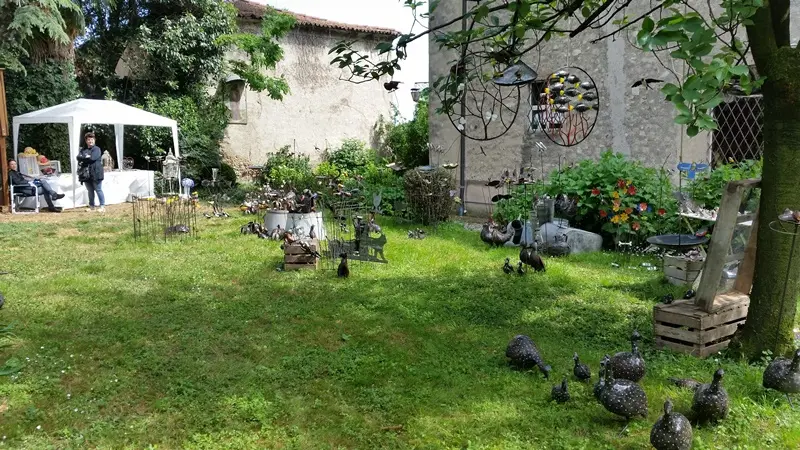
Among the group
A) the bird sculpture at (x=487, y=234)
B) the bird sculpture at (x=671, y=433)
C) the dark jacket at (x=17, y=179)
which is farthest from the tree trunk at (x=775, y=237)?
the dark jacket at (x=17, y=179)

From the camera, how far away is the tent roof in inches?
509

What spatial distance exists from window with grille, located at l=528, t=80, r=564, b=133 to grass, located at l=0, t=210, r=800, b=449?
3.66 meters

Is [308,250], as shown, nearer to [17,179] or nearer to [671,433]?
[671,433]

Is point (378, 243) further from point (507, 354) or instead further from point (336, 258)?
point (507, 354)

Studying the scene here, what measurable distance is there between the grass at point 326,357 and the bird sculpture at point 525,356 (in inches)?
3.2

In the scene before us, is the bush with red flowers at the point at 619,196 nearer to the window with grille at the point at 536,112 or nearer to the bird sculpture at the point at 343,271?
the window with grille at the point at 536,112

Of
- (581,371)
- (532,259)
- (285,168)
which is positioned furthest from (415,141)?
(581,371)

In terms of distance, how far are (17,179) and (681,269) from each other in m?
12.1

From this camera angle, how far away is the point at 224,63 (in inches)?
707

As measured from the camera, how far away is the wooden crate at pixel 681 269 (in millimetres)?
6391

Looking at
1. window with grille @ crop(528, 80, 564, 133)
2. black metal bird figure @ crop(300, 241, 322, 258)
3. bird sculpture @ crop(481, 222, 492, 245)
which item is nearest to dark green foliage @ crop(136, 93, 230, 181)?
window with grille @ crop(528, 80, 564, 133)

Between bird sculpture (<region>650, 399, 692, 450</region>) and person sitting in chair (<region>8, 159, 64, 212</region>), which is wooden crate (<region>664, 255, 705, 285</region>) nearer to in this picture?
bird sculpture (<region>650, 399, 692, 450</region>)

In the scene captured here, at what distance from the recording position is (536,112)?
11055mm

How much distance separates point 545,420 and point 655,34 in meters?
2.18
